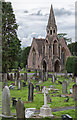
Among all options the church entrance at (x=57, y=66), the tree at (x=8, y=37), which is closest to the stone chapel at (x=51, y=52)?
the church entrance at (x=57, y=66)

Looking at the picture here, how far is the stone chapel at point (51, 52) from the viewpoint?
145 feet

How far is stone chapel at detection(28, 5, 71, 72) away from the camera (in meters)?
44.2

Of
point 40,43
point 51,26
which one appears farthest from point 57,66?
point 51,26

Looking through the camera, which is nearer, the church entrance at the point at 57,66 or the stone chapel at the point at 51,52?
the stone chapel at the point at 51,52

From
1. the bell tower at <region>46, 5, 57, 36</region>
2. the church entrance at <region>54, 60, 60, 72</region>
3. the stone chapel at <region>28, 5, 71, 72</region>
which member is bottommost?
the church entrance at <region>54, 60, 60, 72</region>

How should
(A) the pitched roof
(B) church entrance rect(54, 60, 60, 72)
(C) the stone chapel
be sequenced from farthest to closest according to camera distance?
(A) the pitched roof, (B) church entrance rect(54, 60, 60, 72), (C) the stone chapel

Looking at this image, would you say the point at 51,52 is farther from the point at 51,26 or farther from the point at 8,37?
the point at 8,37

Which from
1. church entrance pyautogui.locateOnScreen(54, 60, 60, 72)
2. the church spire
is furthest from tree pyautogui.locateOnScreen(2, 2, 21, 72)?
the church spire

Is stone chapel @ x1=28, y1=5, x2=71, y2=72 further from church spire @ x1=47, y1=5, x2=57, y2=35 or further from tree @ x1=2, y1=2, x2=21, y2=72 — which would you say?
tree @ x1=2, y1=2, x2=21, y2=72

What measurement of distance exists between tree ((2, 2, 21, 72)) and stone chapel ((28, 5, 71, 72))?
64.4 feet

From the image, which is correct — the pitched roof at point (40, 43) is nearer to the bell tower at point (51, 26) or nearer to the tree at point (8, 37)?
the bell tower at point (51, 26)

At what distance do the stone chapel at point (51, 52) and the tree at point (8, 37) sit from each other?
1964 cm

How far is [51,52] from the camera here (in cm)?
4444

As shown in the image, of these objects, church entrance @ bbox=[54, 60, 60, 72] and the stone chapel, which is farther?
church entrance @ bbox=[54, 60, 60, 72]
